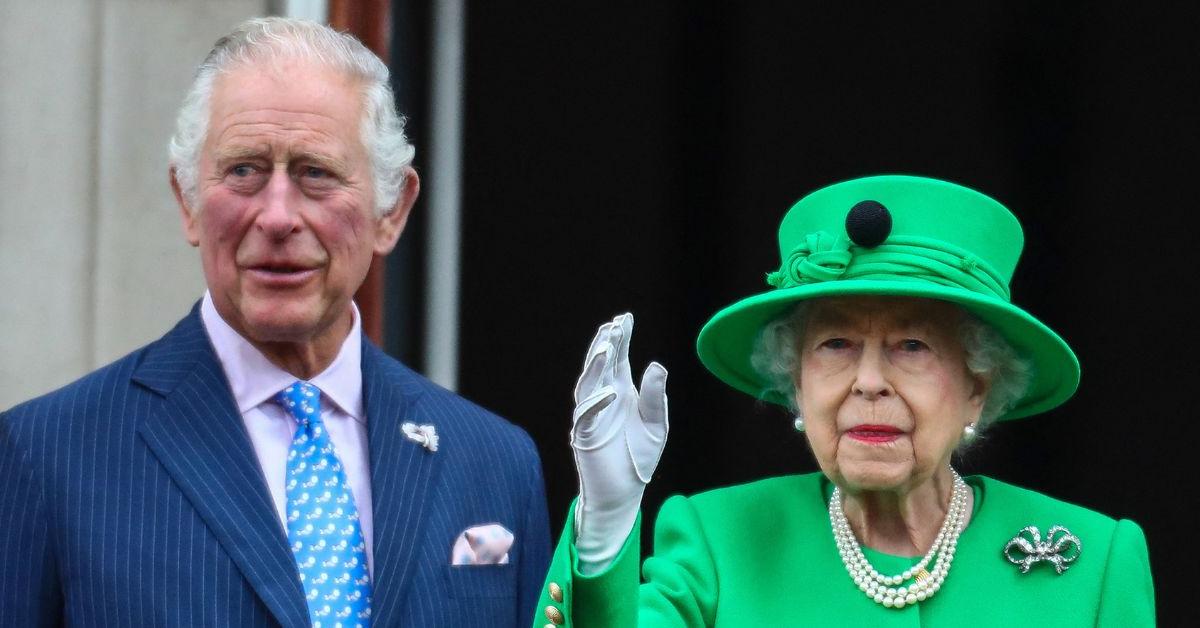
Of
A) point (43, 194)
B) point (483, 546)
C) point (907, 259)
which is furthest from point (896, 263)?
point (43, 194)

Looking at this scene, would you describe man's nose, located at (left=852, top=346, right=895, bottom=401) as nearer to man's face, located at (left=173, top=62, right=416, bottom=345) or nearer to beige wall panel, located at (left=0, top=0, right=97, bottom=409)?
man's face, located at (left=173, top=62, right=416, bottom=345)

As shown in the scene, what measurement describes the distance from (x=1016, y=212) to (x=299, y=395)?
8.04 ft

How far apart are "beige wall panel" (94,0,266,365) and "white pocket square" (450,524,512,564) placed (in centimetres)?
160

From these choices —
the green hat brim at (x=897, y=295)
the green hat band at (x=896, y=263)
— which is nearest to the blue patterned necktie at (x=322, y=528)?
the green hat brim at (x=897, y=295)

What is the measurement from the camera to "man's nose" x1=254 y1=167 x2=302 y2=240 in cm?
273

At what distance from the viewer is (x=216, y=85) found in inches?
111

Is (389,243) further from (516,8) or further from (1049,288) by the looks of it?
(1049,288)

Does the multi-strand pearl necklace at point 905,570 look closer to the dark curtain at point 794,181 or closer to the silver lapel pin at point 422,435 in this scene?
the silver lapel pin at point 422,435

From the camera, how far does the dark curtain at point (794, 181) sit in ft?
15.3

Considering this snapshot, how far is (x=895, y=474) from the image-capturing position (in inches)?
116

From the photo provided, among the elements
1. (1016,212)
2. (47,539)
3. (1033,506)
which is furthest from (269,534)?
(1016,212)

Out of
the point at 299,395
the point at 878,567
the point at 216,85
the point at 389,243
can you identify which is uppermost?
the point at 216,85

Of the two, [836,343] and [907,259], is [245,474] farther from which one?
[907,259]

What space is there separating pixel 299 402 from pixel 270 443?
0.08 m
